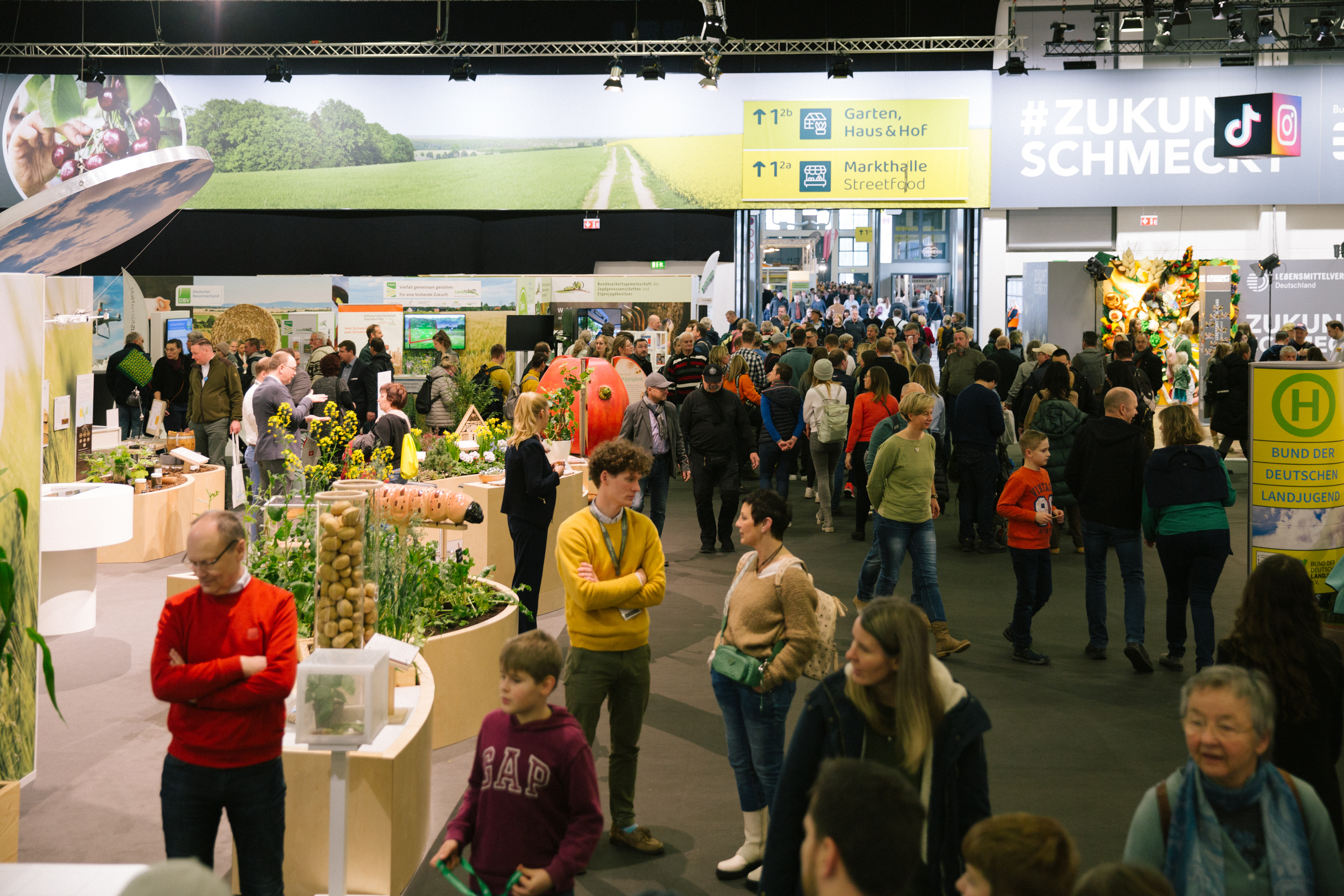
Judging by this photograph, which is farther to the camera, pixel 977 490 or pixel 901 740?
pixel 977 490

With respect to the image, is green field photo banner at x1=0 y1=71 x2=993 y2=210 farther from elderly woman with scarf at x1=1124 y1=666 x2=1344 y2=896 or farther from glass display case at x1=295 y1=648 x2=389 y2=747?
elderly woman with scarf at x1=1124 y1=666 x2=1344 y2=896

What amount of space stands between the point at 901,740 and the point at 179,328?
51.2 feet

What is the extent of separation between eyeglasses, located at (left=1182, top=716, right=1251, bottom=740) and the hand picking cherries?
17.6 meters

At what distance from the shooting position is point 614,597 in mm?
3699

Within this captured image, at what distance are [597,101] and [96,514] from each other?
471 inches

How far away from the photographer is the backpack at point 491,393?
1120 cm

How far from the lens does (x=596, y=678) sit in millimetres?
3766

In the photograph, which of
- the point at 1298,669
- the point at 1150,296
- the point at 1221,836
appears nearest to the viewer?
the point at 1221,836

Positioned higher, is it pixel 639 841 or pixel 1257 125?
pixel 1257 125

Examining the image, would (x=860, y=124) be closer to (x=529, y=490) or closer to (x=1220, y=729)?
(x=529, y=490)

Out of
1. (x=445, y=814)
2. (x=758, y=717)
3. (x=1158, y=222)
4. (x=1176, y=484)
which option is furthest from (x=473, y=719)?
(x=1158, y=222)

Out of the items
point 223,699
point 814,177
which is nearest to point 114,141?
point 814,177

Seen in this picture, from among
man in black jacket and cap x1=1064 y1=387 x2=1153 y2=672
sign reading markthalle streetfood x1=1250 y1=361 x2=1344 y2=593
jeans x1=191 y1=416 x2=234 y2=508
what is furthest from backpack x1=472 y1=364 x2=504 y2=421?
sign reading markthalle streetfood x1=1250 y1=361 x2=1344 y2=593

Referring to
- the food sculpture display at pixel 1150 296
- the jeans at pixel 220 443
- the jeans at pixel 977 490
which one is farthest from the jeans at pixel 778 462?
the food sculpture display at pixel 1150 296
